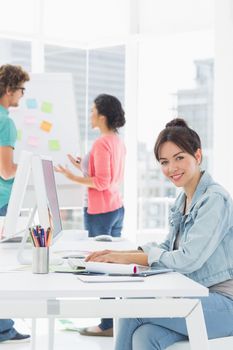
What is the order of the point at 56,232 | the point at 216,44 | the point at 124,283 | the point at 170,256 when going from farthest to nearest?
1. the point at 216,44
2. the point at 56,232
3. the point at 170,256
4. the point at 124,283

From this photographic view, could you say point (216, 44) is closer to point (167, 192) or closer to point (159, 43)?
point (159, 43)

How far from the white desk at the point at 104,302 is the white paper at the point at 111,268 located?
0.17 m

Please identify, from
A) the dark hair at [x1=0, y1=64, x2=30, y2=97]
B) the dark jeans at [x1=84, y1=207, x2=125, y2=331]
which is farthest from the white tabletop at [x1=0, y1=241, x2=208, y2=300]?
the dark jeans at [x1=84, y1=207, x2=125, y2=331]

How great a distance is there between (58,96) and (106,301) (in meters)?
3.36

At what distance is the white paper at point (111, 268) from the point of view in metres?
Result: 2.04

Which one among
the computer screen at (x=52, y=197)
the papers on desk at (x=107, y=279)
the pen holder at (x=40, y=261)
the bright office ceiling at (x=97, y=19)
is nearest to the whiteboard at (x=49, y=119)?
the bright office ceiling at (x=97, y=19)

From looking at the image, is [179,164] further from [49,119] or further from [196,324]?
[49,119]

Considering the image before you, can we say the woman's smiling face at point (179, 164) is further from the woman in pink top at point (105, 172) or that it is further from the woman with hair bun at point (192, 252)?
the woman in pink top at point (105, 172)

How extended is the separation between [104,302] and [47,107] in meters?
3.32

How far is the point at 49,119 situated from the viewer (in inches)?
194

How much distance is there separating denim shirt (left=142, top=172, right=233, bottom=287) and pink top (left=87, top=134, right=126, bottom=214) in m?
1.91

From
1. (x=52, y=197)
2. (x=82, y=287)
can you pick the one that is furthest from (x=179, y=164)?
(x=82, y=287)

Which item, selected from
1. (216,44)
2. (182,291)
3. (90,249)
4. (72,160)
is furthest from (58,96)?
(182,291)

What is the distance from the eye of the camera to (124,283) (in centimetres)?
191
